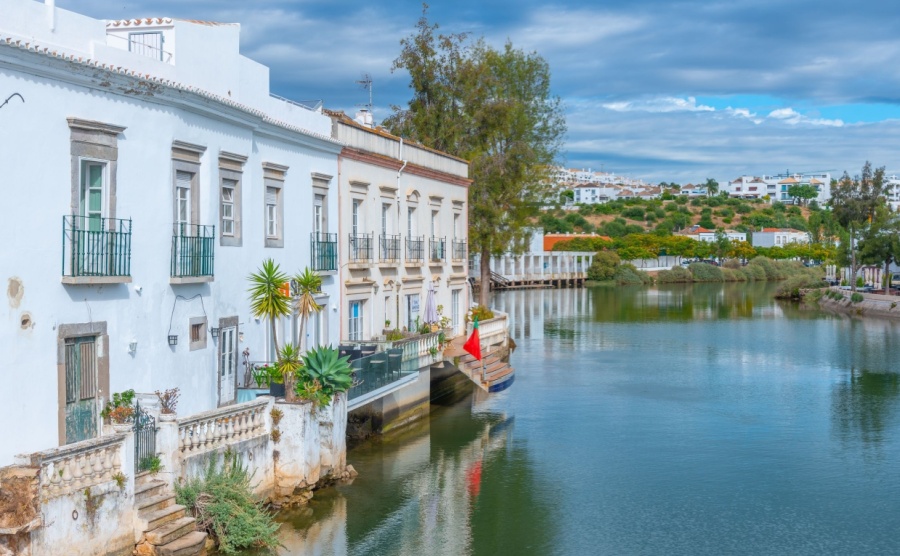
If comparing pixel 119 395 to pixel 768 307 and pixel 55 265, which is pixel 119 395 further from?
pixel 768 307

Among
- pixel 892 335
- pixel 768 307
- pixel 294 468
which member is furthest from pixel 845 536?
pixel 768 307

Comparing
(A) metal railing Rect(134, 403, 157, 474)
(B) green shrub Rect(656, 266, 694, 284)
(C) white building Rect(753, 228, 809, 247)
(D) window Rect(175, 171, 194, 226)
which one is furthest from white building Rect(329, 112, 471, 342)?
(C) white building Rect(753, 228, 809, 247)

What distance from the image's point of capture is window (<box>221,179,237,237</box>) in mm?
19391

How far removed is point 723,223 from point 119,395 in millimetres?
182970

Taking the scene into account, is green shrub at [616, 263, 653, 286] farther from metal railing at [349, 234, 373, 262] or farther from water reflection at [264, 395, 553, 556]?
water reflection at [264, 395, 553, 556]

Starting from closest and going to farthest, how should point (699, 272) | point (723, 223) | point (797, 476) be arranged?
point (797, 476), point (699, 272), point (723, 223)

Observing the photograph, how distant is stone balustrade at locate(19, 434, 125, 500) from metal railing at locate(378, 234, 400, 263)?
15.5 m

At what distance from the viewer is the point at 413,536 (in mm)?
17516

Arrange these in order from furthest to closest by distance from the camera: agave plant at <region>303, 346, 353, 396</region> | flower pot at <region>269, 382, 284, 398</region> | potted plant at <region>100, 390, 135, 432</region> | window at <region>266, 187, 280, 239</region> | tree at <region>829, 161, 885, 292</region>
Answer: tree at <region>829, 161, 885, 292</region>, window at <region>266, 187, 280, 239</region>, agave plant at <region>303, 346, 353, 396</region>, flower pot at <region>269, 382, 284, 398</region>, potted plant at <region>100, 390, 135, 432</region>

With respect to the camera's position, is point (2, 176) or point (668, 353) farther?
point (668, 353)

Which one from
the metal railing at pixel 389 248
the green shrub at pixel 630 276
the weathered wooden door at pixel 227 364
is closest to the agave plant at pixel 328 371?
the weathered wooden door at pixel 227 364

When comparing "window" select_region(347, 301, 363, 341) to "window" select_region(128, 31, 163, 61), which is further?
"window" select_region(347, 301, 363, 341)

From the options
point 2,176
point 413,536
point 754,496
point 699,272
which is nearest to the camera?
point 2,176

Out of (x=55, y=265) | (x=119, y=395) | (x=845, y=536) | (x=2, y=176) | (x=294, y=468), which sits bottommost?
(x=845, y=536)
